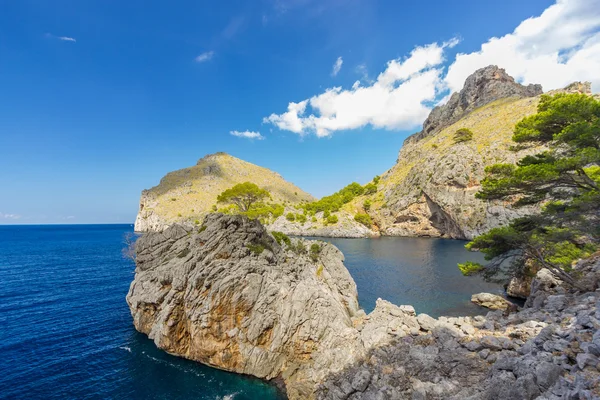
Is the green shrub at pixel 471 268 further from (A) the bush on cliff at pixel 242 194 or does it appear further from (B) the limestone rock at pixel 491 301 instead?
(A) the bush on cliff at pixel 242 194

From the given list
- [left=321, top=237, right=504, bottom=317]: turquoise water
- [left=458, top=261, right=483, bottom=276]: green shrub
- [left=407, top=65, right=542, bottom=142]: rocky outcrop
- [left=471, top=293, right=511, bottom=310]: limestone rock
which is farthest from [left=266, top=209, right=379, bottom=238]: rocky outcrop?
[left=458, top=261, right=483, bottom=276]: green shrub

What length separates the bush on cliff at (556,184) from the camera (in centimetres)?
1895

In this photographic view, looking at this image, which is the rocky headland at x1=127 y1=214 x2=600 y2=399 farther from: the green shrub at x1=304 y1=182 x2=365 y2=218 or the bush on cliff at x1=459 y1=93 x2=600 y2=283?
the green shrub at x1=304 y1=182 x2=365 y2=218

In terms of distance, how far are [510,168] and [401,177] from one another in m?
112

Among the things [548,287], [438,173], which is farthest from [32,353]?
[438,173]

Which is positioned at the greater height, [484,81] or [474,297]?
[484,81]

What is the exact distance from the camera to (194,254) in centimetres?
2683

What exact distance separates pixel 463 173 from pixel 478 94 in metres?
79.5

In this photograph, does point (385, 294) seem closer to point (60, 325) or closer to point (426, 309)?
point (426, 309)

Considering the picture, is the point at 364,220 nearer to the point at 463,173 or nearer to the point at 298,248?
the point at 463,173

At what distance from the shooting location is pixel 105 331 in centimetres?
2955

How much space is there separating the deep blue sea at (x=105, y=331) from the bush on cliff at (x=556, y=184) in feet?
43.2

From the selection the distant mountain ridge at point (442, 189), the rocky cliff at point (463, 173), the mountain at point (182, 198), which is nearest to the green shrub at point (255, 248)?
the rocky cliff at point (463, 173)

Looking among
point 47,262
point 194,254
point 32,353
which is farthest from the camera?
point 47,262
